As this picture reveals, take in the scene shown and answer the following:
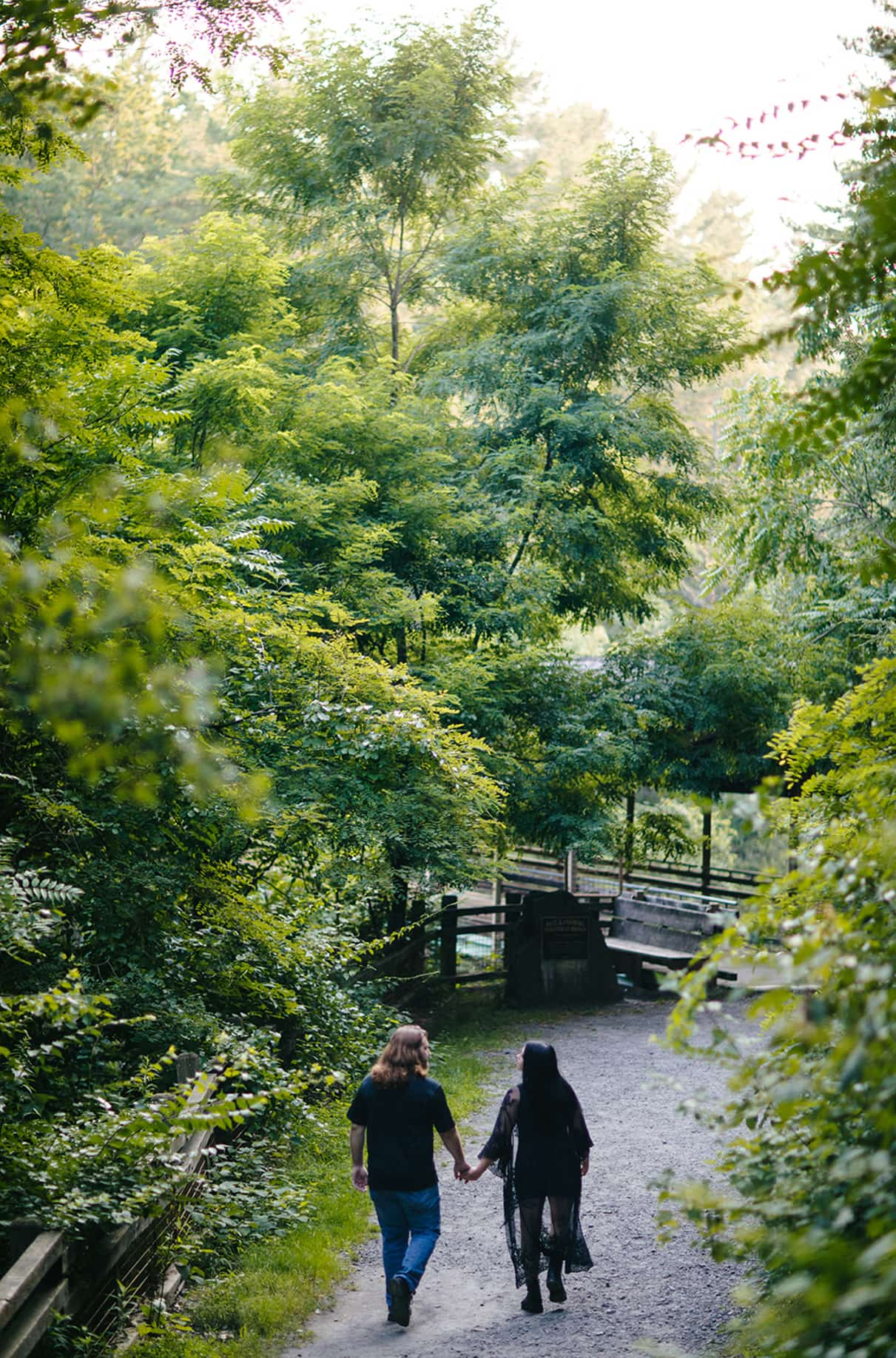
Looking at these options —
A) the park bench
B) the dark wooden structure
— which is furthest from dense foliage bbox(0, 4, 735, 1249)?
the park bench

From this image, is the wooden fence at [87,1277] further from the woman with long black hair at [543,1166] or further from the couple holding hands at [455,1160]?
the woman with long black hair at [543,1166]

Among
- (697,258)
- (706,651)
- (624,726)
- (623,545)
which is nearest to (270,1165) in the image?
(624,726)

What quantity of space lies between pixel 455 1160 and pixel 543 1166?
0.50 meters

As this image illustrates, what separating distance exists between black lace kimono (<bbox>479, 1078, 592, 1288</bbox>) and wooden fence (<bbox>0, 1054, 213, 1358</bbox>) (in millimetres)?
1740

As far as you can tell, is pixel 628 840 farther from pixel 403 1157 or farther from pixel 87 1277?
pixel 87 1277

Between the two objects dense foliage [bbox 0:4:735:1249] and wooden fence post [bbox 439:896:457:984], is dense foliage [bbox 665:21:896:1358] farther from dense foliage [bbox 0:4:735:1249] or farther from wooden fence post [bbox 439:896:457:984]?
wooden fence post [bbox 439:896:457:984]

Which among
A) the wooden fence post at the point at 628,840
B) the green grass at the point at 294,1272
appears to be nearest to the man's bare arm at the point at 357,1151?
the green grass at the point at 294,1272

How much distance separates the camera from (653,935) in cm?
1808

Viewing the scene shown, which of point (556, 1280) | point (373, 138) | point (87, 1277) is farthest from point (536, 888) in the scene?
point (87, 1277)

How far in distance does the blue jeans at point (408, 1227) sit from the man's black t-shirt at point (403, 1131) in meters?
0.05

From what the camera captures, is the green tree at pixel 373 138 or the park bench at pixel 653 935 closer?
the park bench at pixel 653 935

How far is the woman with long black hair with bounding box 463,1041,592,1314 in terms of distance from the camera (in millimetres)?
6844

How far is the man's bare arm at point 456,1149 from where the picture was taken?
6.71 m

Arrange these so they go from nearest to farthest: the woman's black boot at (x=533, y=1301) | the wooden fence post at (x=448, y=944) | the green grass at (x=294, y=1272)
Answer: the green grass at (x=294, y=1272) → the woman's black boot at (x=533, y=1301) → the wooden fence post at (x=448, y=944)
